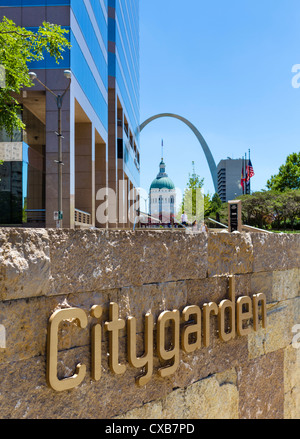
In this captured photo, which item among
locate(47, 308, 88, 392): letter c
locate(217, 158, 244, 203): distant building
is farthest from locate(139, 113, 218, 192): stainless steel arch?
locate(217, 158, 244, 203): distant building

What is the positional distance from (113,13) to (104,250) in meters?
35.6

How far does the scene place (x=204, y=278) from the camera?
322cm

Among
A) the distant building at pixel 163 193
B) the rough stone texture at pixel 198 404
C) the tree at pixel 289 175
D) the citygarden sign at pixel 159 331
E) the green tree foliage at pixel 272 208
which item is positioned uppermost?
the distant building at pixel 163 193

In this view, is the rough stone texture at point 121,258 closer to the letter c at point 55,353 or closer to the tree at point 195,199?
the letter c at point 55,353

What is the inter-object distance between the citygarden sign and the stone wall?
53 millimetres

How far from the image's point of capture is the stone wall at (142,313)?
2.09 meters

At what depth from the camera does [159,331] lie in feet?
9.09

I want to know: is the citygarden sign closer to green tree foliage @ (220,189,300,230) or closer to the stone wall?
the stone wall

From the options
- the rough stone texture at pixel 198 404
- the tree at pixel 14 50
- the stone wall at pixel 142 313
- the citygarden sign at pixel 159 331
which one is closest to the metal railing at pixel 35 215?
the tree at pixel 14 50

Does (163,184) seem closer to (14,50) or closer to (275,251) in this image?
(14,50)

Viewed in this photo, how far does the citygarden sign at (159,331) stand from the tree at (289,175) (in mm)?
58920

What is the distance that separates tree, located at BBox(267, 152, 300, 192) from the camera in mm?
58181

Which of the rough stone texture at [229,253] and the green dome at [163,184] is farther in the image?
the green dome at [163,184]
